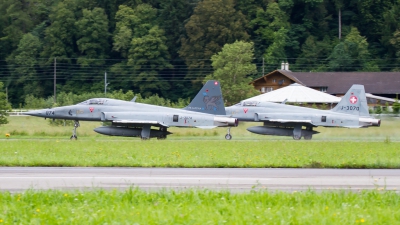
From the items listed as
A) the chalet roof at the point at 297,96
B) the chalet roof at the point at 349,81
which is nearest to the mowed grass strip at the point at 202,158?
the chalet roof at the point at 297,96

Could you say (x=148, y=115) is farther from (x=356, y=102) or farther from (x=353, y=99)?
(x=356, y=102)

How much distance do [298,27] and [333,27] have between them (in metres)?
5.91

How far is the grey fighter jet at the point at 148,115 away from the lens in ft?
103

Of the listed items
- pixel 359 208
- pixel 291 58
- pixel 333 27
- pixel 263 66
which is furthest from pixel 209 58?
pixel 359 208

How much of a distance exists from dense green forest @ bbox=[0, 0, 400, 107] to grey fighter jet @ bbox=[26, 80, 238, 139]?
137 ft

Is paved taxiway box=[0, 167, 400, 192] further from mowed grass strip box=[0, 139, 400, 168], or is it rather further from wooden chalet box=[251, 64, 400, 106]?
wooden chalet box=[251, 64, 400, 106]

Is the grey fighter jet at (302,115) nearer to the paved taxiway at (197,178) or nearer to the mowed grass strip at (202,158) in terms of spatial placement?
the mowed grass strip at (202,158)

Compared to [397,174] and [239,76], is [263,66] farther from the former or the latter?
[397,174]

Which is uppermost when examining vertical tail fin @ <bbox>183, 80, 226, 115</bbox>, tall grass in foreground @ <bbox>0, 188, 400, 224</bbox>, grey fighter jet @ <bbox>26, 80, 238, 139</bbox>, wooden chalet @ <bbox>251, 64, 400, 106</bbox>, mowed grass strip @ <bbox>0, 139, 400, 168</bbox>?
wooden chalet @ <bbox>251, 64, 400, 106</bbox>

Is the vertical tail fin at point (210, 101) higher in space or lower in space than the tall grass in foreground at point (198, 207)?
higher

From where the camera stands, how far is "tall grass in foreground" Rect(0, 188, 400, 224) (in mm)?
8812

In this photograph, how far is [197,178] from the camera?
44.4 feet

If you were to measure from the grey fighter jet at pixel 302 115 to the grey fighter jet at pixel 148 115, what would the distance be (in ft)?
5.51

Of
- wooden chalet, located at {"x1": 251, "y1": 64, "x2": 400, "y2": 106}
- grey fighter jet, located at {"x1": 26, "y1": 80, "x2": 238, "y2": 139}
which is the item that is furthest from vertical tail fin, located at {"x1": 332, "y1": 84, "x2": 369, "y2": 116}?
wooden chalet, located at {"x1": 251, "y1": 64, "x2": 400, "y2": 106}
